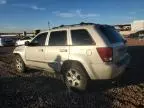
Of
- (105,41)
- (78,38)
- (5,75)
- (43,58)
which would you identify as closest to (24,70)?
(5,75)

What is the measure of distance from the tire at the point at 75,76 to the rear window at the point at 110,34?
1.15 m

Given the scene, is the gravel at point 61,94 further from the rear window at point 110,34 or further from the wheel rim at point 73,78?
the rear window at point 110,34

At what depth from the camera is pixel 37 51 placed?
31.8 feet

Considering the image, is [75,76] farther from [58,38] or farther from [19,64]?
[19,64]

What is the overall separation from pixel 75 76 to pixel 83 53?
752 mm

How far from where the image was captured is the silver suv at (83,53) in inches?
294

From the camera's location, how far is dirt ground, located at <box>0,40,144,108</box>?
6.78 meters

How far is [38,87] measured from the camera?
8.66m

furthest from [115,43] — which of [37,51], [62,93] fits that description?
[37,51]

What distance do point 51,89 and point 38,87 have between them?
0.48 meters

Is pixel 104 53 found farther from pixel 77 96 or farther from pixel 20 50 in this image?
pixel 20 50

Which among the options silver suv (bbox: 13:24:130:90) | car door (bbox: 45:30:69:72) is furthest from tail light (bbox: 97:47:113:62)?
car door (bbox: 45:30:69:72)

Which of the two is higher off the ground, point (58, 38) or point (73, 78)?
point (58, 38)

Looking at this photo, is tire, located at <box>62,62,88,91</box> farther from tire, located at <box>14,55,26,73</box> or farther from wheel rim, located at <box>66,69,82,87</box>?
tire, located at <box>14,55,26,73</box>
